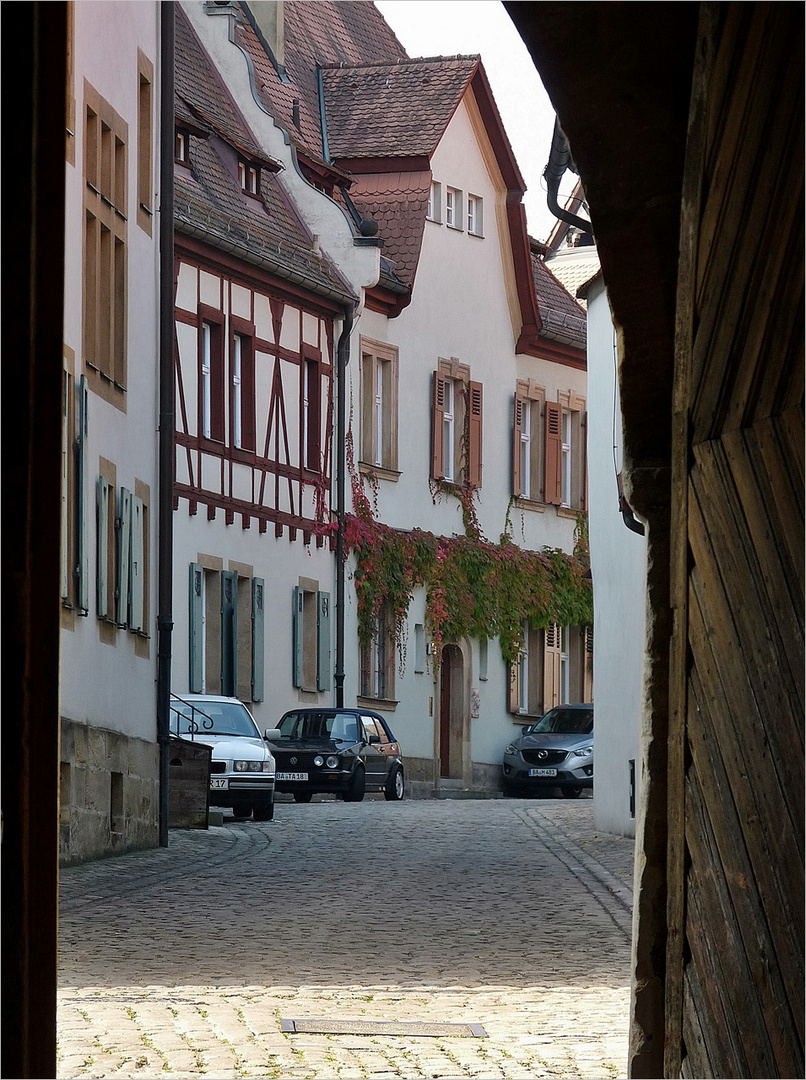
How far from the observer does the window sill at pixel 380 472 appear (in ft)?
115

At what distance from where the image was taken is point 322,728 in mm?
29078

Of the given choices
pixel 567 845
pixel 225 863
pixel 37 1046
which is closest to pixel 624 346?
pixel 37 1046

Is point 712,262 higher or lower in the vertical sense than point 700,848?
higher

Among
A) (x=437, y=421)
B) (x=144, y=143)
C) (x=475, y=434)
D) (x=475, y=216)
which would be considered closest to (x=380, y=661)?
(x=437, y=421)

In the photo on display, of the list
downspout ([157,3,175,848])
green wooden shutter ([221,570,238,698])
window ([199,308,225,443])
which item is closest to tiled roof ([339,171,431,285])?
window ([199,308,225,443])

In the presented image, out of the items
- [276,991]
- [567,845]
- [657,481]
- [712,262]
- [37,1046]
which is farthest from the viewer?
[567,845]

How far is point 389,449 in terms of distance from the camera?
36.2m

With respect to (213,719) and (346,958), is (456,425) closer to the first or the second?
(213,719)

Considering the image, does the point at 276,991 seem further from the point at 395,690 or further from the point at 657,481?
the point at 395,690

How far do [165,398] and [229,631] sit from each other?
33.7ft

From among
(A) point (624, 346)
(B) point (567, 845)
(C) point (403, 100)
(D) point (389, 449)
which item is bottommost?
(B) point (567, 845)

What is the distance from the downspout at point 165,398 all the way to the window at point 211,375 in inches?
328

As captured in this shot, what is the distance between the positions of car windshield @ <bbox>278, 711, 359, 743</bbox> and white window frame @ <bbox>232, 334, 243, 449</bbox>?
14.6ft

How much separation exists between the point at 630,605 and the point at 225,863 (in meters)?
5.43
